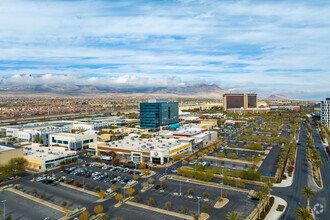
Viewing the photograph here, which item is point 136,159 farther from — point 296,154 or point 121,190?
point 296,154

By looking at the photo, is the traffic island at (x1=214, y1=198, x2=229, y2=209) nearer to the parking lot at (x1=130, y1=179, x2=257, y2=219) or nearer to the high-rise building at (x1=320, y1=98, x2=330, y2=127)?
the parking lot at (x1=130, y1=179, x2=257, y2=219)

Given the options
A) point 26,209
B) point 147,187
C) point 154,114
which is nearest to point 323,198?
point 147,187

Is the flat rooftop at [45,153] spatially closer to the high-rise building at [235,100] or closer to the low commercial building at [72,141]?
the low commercial building at [72,141]

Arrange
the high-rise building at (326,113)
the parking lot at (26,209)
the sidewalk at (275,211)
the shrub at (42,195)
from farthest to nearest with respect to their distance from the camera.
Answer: the high-rise building at (326,113) → the shrub at (42,195) → the parking lot at (26,209) → the sidewalk at (275,211)

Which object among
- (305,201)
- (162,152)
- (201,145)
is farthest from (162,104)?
(305,201)

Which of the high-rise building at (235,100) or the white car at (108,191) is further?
the high-rise building at (235,100)

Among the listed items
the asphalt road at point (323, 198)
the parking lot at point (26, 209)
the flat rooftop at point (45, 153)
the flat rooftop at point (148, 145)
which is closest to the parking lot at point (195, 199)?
the asphalt road at point (323, 198)

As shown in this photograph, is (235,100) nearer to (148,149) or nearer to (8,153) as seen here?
(148,149)
